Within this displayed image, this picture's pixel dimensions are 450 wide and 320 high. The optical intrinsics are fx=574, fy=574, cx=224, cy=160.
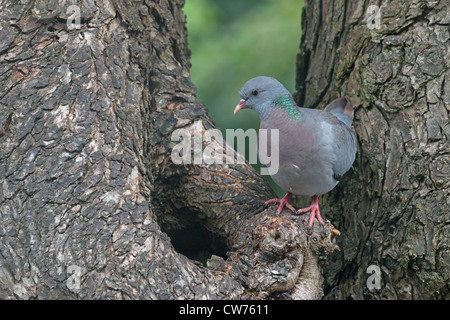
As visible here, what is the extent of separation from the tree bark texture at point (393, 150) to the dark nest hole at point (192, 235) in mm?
812

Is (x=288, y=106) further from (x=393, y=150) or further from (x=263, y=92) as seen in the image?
(x=393, y=150)

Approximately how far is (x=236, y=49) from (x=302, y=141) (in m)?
1.85

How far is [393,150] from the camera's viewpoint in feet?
11.7

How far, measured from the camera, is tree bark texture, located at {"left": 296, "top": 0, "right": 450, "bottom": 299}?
131 inches

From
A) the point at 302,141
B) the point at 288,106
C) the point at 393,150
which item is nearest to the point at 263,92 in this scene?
the point at 288,106

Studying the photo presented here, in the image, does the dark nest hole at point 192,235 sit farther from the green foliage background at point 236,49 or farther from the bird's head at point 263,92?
the green foliage background at point 236,49

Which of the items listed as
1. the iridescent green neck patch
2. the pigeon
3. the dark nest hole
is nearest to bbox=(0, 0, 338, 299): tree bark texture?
the dark nest hole

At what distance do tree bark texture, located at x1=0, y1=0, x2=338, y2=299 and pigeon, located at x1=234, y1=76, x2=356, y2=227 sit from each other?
0.23m

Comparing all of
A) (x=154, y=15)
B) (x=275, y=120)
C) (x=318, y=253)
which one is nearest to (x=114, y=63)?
(x=154, y=15)

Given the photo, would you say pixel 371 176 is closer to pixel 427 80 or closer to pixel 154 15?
pixel 427 80

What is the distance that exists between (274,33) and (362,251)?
2.24 m

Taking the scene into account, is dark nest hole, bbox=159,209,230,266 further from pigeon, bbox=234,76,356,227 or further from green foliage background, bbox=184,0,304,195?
green foliage background, bbox=184,0,304,195

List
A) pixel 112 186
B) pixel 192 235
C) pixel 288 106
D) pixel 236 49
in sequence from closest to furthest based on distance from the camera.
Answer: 1. pixel 112 186
2. pixel 288 106
3. pixel 192 235
4. pixel 236 49

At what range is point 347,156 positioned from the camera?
11.8ft
